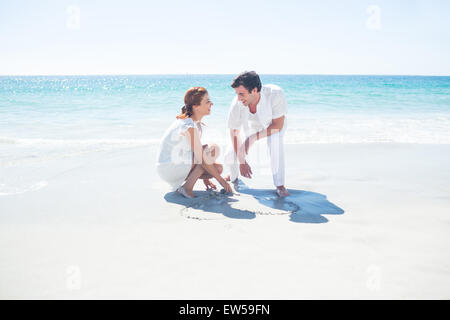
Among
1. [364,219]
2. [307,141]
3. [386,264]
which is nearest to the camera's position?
[386,264]

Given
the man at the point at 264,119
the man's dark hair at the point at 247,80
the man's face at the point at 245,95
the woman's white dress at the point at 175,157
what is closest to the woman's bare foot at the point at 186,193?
the woman's white dress at the point at 175,157

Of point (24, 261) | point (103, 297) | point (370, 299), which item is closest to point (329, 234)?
point (370, 299)

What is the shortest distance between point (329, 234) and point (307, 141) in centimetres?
485

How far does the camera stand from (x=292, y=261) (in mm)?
2482

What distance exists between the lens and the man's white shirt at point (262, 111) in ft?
13.3

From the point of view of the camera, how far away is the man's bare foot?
404 centimetres

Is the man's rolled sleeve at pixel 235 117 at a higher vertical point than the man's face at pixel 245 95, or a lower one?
lower

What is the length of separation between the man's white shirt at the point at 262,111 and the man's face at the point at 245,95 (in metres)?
0.12

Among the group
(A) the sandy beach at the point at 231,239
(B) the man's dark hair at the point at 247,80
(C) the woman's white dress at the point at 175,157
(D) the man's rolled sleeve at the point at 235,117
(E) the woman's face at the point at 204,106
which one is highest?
(B) the man's dark hair at the point at 247,80

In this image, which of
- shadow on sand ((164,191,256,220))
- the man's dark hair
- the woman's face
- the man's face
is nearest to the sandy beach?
shadow on sand ((164,191,256,220))

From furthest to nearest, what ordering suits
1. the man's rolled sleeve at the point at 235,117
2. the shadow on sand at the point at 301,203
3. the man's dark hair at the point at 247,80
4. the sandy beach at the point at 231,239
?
1. the man's rolled sleeve at the point at 235,117
2. the man's dark hair at the point at 247,80
3. the shadow on sand at the point at 301,203
4. the sandy beach at the point at 231,239

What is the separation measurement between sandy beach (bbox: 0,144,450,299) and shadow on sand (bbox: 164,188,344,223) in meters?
0.01

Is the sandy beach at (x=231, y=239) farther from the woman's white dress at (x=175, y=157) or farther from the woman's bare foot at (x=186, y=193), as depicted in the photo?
the woman's white dress at (x=175, y=157)
